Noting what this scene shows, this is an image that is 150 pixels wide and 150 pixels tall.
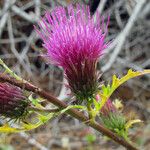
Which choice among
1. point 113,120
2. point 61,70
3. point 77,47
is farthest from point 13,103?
point 61,70

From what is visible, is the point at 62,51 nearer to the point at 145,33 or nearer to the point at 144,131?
the point at 144,131

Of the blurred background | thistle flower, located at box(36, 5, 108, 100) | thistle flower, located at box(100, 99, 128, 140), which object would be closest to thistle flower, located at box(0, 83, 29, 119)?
thistle flower, located at box(36, 5, 108, 100)

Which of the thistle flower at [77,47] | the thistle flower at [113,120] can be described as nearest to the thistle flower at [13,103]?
the thistle flower at [77,47]

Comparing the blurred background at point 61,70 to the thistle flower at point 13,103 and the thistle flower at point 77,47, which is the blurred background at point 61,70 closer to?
the thistle flower at point 77,47

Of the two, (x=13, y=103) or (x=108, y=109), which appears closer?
(x=13, y=103)

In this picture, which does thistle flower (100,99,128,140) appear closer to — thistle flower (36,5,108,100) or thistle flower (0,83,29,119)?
thistle flower (36,5,108,100)

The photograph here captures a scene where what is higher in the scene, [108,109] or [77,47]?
[77,47]

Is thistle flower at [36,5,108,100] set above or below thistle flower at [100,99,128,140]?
above

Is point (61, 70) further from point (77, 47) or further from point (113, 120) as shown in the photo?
point (77, 47)
